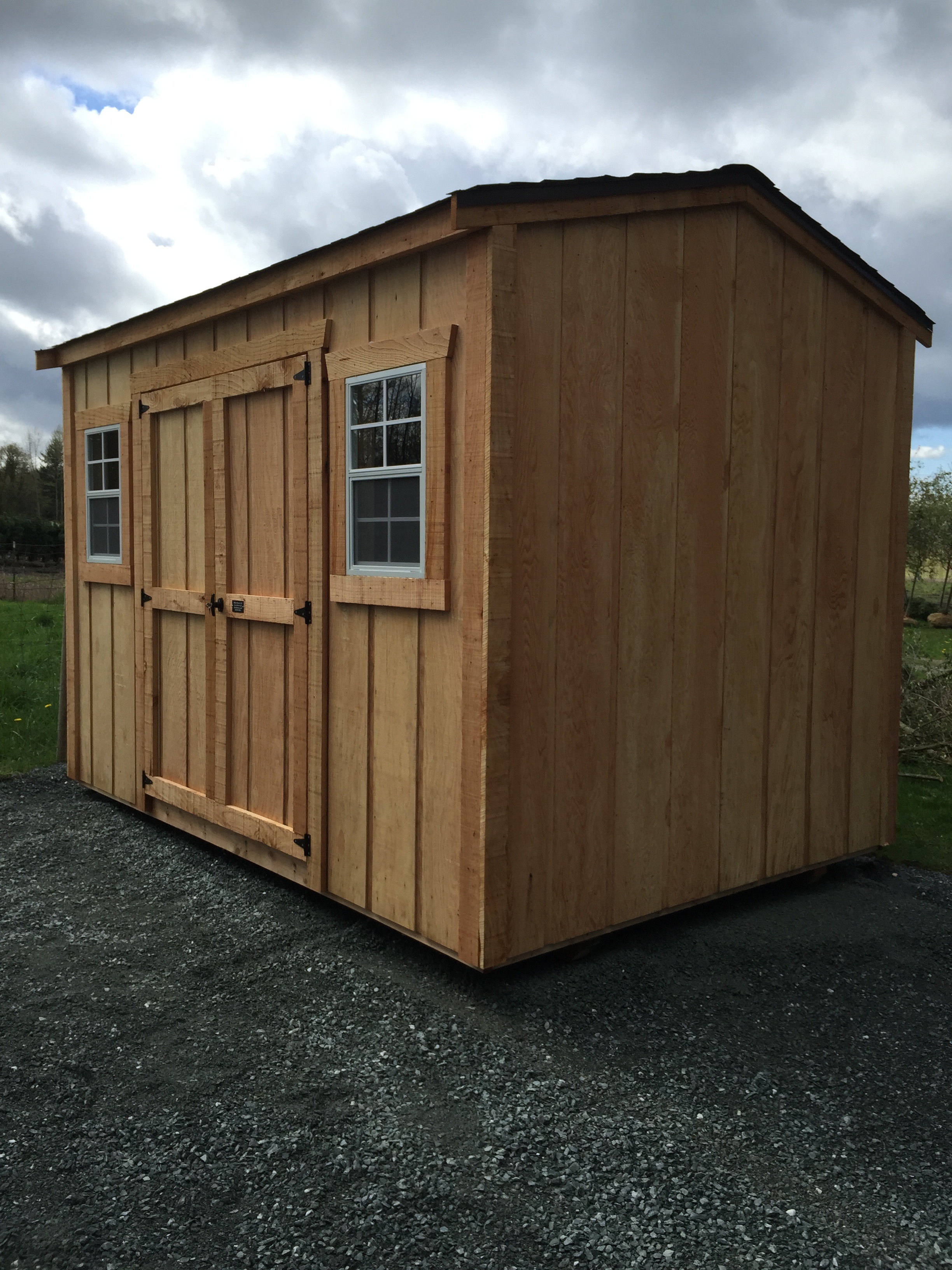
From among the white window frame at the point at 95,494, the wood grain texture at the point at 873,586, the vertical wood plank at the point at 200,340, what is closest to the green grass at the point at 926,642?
the wood grain texture at the point at 873,586

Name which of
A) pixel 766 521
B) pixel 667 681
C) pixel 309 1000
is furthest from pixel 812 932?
pixel 309 1000

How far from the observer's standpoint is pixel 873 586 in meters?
5.45

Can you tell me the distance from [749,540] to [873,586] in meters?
1.15

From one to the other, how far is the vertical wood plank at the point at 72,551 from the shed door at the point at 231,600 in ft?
3.43

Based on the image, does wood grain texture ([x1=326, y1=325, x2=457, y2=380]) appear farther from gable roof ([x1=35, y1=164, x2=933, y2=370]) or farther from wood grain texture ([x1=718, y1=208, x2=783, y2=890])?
wood grain texture ([x1=718, y1=208, x2=783, y2=890])

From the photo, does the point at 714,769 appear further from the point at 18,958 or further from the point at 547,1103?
the point at 18,958

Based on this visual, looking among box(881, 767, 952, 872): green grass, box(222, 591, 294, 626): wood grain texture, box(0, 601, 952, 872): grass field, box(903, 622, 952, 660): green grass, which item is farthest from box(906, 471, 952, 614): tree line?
box(222, 591, 294, 626): wood grain texture

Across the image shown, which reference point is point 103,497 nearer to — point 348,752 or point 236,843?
point 236,843

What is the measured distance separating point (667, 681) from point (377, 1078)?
201 centimetres

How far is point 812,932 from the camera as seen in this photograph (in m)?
4.69

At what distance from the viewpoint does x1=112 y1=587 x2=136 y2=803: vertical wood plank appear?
20.9 ft

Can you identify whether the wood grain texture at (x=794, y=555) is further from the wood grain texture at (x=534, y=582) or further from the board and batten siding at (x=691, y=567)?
the wood grain texture at (x=534, y=582)

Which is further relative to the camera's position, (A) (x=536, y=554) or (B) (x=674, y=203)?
(B) (x=674, y=203)

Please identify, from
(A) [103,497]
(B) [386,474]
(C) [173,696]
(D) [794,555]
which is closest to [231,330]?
(B) [386,474]
